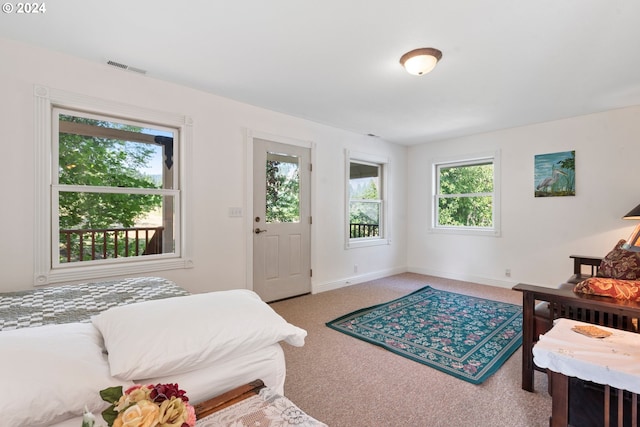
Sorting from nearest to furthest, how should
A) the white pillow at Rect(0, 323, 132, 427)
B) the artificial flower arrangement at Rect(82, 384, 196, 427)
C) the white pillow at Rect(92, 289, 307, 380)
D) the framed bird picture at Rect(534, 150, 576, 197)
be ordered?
1. the artificial flower arrangement at Rect(82, 384, 196, 427)
2. the white pillow at Rect(0, 323, 132, 427)
3. the white pillow at Rect(92, 289, 307, 380)
4. the framed bird picture at Rect(534, 150, 576, 197)

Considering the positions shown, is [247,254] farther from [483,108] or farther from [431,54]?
[483,108]

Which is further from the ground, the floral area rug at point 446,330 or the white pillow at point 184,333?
the white pillow at point 184,333

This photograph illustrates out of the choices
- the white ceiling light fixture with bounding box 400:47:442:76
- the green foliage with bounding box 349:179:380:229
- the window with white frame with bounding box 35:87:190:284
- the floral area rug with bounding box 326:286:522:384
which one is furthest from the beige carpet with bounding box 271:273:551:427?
the green foliage with bounding box 349:179:380:229

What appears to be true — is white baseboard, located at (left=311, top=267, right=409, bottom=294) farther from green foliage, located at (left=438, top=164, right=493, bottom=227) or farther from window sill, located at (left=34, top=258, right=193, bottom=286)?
window sill, located at (left=34, top=258, right=193, bottom=286)

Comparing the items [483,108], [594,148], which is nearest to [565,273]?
[594,148]

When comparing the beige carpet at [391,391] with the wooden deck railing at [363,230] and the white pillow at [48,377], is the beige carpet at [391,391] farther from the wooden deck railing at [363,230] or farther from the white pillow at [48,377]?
the wooden deck railing at [363,230]

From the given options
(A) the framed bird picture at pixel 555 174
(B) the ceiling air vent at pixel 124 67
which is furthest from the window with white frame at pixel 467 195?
(B) the ceiling air vent at pixel 124 67

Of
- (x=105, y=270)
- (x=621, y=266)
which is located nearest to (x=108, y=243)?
(x=105, y=270)

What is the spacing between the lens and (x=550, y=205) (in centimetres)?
414

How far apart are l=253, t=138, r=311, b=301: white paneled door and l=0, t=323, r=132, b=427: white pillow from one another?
2637 millimetres

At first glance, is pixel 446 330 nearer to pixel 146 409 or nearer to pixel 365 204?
pixel 365 204

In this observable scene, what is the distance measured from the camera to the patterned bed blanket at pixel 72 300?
4.73ft

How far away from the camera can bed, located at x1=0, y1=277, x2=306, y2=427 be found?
87 centimetres

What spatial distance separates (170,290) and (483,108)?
3.81m
